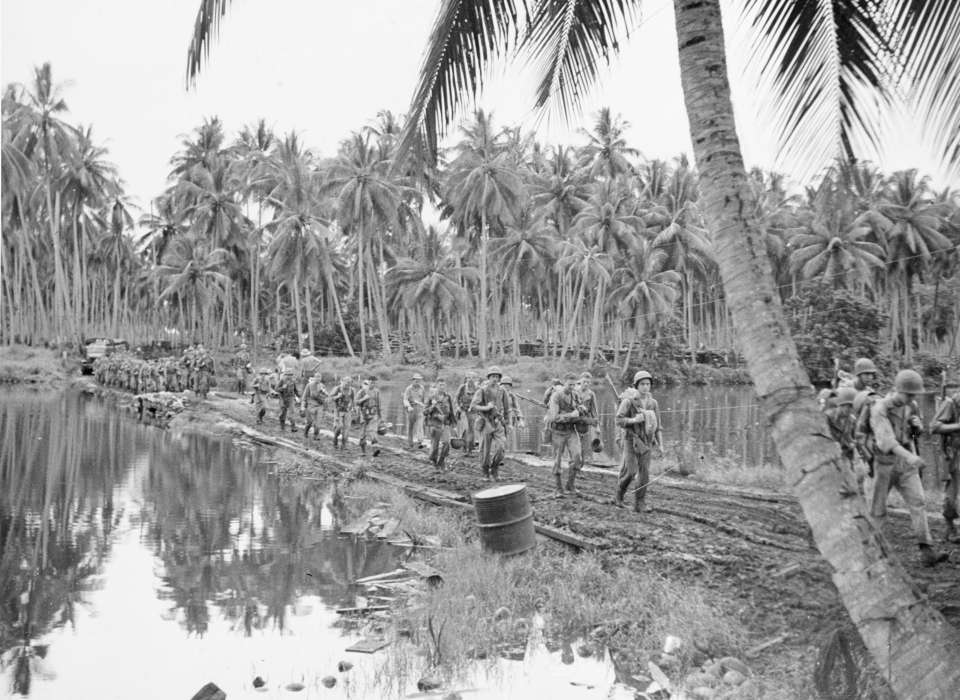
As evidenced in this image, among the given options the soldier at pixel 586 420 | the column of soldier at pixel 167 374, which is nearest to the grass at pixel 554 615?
the soldier at pixel 586 420

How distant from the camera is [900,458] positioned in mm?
8617

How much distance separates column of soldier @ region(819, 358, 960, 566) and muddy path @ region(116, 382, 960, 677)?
0.38 metres

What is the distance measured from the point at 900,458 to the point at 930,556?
38.1 inches

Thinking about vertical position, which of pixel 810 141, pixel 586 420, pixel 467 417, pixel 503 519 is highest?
pixel 810 141

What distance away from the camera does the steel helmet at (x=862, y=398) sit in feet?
31.7

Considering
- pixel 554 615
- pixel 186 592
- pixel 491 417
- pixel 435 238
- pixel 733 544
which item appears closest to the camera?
pixel 554 615

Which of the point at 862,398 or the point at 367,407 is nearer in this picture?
the point at 862,398

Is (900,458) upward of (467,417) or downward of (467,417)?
upward

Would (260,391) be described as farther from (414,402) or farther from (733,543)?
(733,543)

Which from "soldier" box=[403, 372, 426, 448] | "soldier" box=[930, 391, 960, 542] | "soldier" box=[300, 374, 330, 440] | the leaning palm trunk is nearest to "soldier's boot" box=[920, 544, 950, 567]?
"soldier" box=[930, 391, 960, 542]

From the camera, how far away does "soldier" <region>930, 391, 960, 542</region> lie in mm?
9523

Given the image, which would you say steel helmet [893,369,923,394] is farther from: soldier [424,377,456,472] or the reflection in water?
soldier [424,377,456,472]

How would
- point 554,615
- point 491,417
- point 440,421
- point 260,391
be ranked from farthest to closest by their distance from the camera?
1. point 260,391
2. point 440,421
3. point 491,417
4. point 554,615

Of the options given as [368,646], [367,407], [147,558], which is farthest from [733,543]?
[367,407]
